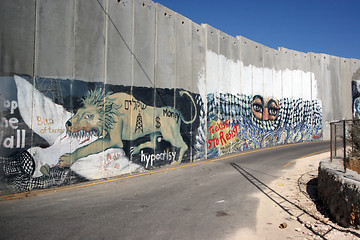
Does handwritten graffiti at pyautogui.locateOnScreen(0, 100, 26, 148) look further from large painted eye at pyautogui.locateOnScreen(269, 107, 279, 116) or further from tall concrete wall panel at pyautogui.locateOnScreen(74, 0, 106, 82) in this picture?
large painted eye at pyautogui.locateOnScreen(269, 107, 279, 116)

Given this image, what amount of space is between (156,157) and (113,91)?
12.9ft

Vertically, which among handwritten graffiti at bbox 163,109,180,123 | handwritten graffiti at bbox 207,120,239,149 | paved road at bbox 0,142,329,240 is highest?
handwritten graffiti at bbox 163,109,180,123

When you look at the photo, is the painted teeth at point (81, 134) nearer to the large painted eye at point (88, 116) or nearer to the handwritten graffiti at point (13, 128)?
the large painted eye at point (88, 116)

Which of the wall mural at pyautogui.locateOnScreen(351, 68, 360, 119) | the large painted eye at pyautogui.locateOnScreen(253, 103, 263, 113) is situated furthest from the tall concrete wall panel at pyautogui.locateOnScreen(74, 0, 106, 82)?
the wall mural at pyautogui.locateOnScreen(351, 68, 360, 119)

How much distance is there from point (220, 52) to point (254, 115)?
614 cm

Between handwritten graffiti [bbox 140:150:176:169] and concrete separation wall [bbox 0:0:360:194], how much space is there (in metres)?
0.05

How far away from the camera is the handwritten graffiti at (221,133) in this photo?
17609 millimetres

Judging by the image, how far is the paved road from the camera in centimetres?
562

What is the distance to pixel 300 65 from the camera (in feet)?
85.7

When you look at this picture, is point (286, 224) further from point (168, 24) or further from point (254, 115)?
point (254, 115)

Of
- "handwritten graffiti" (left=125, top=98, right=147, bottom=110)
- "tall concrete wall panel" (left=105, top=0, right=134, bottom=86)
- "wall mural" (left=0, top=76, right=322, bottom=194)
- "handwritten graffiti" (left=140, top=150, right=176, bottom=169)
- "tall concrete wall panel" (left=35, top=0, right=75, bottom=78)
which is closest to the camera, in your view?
"wall mural" (left=0, top=76, right=322, bottom=194)

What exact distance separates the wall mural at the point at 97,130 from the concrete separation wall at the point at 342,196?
7.76 meters

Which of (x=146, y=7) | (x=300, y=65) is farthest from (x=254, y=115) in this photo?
(x=146, y=7)

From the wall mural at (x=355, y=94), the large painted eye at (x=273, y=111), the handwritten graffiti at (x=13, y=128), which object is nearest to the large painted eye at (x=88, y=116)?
the handwritten graffiti at (x=13, y=128)
